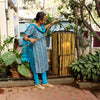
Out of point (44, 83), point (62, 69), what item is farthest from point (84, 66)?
point (44, 83)

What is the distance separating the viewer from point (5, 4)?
15.2 ft

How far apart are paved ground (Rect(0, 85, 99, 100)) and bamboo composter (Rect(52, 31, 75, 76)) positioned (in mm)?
549

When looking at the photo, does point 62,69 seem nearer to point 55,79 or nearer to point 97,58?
point 55,79

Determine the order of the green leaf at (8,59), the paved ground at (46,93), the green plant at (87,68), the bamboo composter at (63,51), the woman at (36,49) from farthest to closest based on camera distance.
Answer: the bamboo composter at (63,51), the green plant at (87,68), the green leaf at (8,59), the woman at (36,49), the paved ground at (46,93)

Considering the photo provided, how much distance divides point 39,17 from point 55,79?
181 cm

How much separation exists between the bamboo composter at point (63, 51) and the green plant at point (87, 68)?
0.23m

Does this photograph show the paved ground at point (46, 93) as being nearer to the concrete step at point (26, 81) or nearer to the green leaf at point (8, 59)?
the concrete step at point (26, 81)

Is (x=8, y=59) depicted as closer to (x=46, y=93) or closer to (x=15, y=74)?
(x=15, y=74)

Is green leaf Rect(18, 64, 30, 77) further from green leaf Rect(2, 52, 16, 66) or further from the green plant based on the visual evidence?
the green plant

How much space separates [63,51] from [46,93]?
1.27 meters

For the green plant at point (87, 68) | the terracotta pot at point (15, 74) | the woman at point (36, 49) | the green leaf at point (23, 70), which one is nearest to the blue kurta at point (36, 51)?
the woman at point (36, 49)

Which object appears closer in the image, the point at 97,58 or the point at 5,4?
the point at 97,58

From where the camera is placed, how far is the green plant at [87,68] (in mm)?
3363

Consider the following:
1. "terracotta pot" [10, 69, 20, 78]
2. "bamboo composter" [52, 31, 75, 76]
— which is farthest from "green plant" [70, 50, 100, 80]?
"terracotta pot" [10, 69, 20, 78]
